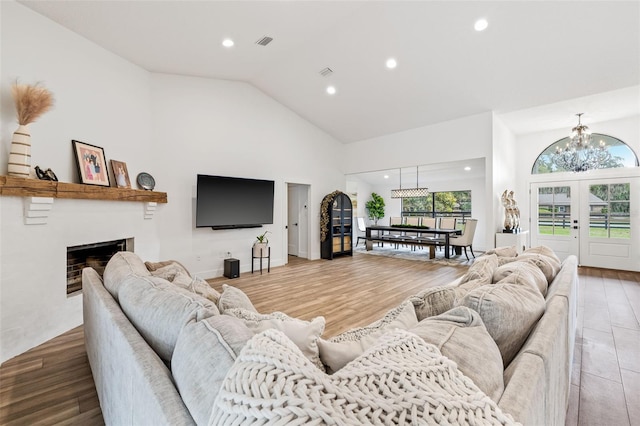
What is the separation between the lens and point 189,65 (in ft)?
14.8

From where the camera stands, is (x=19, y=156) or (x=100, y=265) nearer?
(x=19, y=156)

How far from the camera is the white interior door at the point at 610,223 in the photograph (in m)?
5.58

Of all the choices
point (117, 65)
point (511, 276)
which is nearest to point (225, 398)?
point (511, 276)

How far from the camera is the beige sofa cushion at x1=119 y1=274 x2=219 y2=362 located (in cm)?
101

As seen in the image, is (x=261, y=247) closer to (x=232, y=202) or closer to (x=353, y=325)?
(x=232, y=202)

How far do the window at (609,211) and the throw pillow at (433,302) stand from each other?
699 centimetres

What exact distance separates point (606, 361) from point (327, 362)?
296 cm

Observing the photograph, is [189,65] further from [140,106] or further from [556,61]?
[556,61]

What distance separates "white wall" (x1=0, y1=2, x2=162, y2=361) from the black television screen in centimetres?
99

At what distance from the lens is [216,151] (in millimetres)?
5273

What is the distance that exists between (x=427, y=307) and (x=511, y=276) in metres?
0.53

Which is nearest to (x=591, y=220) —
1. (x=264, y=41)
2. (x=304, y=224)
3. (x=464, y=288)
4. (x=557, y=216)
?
(x=557, y=216)

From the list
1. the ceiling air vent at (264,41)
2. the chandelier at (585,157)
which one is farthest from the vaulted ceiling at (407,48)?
the chandelier at (585,157)

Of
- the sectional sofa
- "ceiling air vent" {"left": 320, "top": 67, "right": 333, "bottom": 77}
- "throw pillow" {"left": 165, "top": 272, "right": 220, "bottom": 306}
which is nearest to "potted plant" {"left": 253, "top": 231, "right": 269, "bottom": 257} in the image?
"ceiling air vent" {"left": 320, "top": 67, "right": 333, "bottom": 77}
